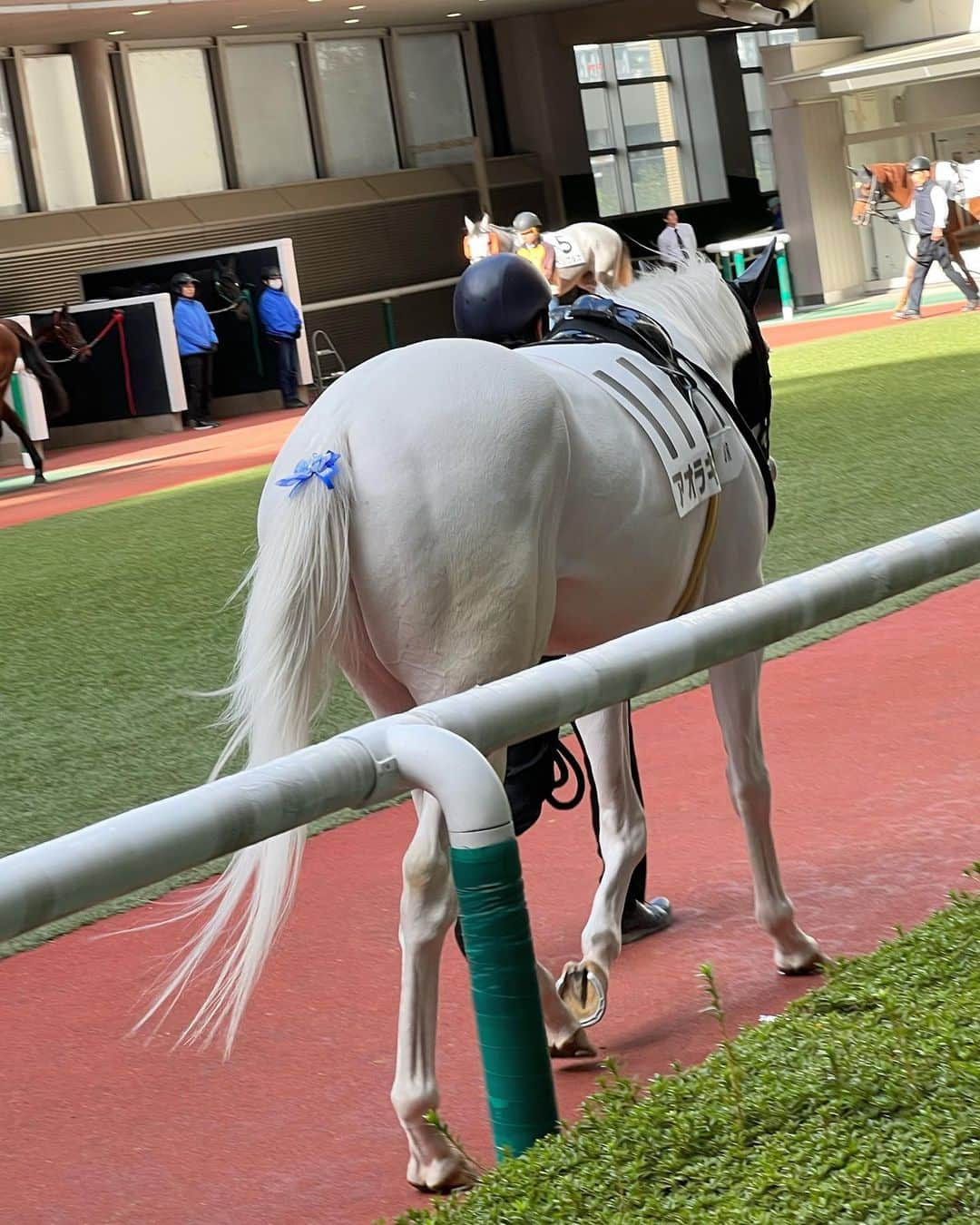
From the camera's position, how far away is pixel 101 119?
26.0 meters

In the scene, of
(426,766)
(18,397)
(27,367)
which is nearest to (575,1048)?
(426,766)

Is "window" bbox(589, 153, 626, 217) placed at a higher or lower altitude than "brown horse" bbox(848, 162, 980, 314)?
higher

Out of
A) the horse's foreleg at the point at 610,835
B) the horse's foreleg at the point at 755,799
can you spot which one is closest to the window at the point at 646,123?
the horse's foreleg at the point at 610,835

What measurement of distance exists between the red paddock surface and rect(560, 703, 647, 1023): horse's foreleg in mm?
128

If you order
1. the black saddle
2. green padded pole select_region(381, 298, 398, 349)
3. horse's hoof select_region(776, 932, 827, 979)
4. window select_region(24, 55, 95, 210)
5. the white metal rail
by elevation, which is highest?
window select_region(24, 55, 95, 210)

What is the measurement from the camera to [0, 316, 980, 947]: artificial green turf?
6062mm

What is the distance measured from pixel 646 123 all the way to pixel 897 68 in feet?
39.2

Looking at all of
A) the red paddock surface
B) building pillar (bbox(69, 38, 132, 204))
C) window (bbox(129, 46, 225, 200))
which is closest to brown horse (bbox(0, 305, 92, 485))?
building pillar (bbox(69, 38, 132, 204))

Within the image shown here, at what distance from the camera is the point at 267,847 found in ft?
9.45

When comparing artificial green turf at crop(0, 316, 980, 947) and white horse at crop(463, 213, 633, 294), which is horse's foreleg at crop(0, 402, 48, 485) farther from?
white horse at crop(463, 213, 633, 294)

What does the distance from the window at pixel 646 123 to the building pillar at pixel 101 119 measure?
1115cm

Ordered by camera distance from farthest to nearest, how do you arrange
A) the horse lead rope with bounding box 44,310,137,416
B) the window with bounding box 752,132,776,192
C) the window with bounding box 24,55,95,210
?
the window with bounding box 752,132,776,192
the window with bounding box 24,55,95,210
the horse lead rope with bounding box 44,310,137,416

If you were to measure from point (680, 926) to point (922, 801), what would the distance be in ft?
3.31

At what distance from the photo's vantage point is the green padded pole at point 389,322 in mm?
26619
